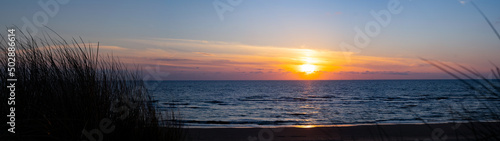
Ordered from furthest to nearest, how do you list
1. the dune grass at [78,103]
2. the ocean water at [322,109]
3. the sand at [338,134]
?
the ocean water at [322,109], the sand at [338,134], the dune grass at [78,103]

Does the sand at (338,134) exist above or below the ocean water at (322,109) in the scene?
below

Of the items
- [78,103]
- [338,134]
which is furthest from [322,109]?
[78,103]

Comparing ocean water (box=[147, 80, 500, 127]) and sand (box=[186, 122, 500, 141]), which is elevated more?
ocean water (box=[147, 80, 500, 127])

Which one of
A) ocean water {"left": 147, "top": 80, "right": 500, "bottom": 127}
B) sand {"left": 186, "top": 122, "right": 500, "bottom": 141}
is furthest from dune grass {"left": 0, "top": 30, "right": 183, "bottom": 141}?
sand {"left": 186, "top": 122, "right": 500, "bottom": 141}

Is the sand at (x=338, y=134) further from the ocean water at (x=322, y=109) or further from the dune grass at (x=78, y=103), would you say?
the dune grass at (x=78, y=103)

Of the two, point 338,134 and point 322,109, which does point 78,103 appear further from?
point 322,109

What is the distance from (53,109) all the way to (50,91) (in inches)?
11.3

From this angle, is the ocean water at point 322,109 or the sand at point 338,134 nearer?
the sand at point 338,134

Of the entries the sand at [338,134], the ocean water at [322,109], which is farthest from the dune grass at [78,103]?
the sand at [338,134]

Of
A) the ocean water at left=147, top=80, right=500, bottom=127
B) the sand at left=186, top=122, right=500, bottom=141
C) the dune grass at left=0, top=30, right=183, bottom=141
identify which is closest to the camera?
the dune grass at left=0, top=30, right=183, bottom=141

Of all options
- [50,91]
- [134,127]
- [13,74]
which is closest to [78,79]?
[50,91]

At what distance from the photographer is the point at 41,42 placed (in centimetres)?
460

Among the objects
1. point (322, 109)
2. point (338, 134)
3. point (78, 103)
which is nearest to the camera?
point (78, 103)

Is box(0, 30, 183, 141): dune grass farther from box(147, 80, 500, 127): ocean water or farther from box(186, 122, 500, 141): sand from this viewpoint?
box(186, 122, 500, 141): sand
